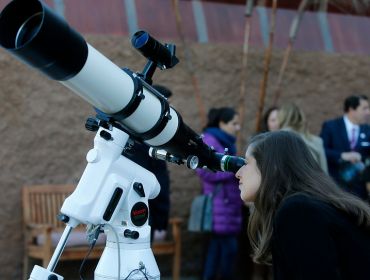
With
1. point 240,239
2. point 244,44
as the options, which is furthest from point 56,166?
point 244,44

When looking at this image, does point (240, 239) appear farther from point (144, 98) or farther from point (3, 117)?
point (144, 98)

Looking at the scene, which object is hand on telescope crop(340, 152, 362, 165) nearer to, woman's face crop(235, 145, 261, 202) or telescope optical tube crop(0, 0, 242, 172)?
woman's face crop(235, 145, 261, 202)

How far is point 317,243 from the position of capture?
4.23 feet

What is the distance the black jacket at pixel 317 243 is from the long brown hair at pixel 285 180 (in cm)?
8

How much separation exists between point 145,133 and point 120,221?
0.33 m

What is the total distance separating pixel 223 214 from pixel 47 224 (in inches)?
55.2

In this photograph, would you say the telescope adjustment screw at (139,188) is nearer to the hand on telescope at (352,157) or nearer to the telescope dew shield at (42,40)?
the telescope dew shield at (42,40)

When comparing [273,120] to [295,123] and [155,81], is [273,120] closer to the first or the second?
[295,123]

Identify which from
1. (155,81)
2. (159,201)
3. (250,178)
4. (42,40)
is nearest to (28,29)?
(42,40)

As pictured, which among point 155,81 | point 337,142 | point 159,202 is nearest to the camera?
point 159,202

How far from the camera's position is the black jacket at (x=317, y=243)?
1.28 metres

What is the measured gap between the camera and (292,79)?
4387 millimetres

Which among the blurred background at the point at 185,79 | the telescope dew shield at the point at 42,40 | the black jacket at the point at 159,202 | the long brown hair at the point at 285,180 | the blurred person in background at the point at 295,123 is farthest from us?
the blurred background at the point at 185,79

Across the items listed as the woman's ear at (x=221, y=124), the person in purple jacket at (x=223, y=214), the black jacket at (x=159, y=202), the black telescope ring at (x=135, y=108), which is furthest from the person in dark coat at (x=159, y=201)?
the black telescope ring at (x=135, y=108)
